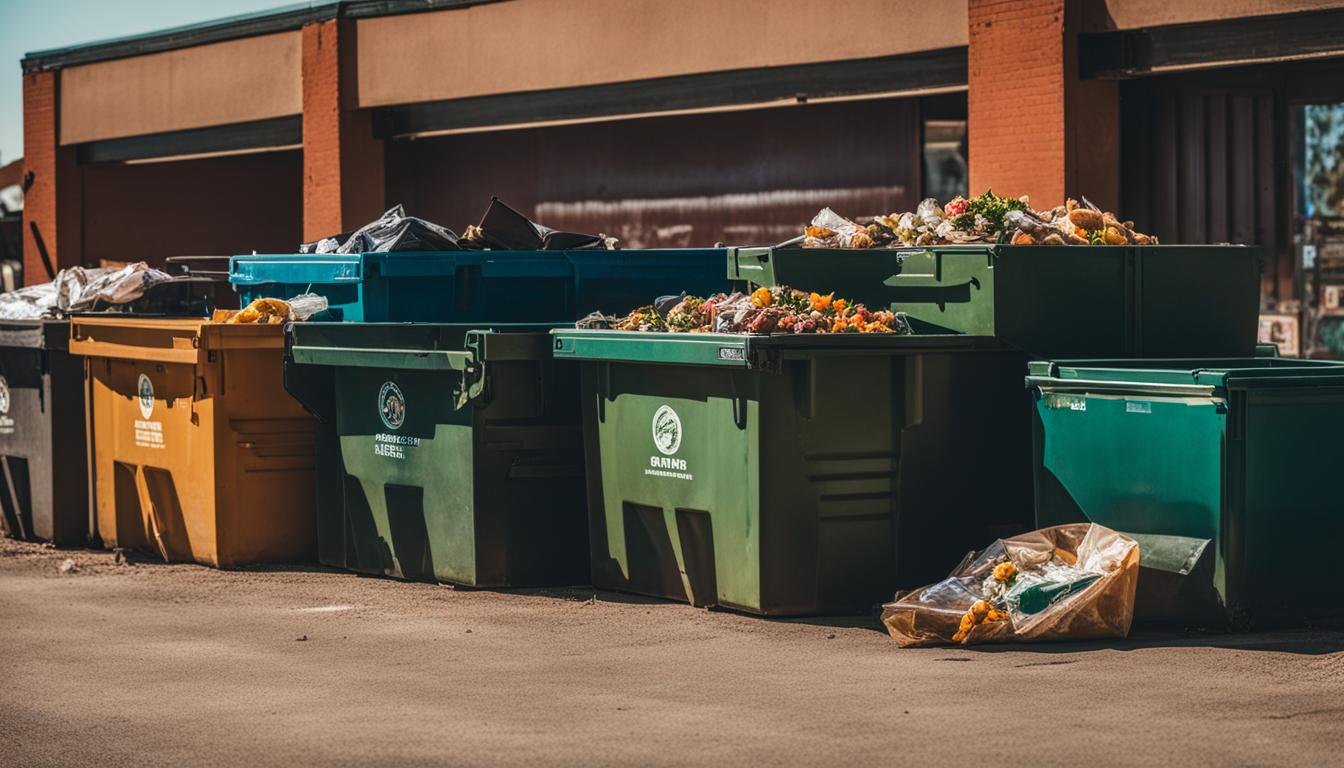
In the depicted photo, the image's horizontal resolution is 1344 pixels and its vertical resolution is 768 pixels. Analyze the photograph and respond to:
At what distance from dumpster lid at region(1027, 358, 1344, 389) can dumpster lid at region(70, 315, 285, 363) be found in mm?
4364

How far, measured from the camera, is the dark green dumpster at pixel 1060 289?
8789 millimetres

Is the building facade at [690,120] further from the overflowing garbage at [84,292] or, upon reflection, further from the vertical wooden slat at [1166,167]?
the overflowing garbage at [84,292]

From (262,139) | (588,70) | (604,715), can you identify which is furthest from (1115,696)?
(262,139)

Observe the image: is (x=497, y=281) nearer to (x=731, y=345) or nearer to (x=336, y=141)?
(x=731, y=345)

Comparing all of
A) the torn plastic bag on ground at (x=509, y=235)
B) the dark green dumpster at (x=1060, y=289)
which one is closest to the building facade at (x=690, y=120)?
the dark green dumpster at (x=1060, y=289)

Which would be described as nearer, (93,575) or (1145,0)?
(93,575)

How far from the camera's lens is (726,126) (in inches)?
754

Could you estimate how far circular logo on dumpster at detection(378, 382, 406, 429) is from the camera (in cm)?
970

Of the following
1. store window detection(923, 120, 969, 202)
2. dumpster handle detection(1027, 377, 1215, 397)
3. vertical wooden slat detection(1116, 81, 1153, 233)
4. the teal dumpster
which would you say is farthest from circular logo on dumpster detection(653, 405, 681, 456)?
store window detection(923, 120, 969, 202)

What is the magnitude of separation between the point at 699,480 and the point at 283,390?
10.0 feet

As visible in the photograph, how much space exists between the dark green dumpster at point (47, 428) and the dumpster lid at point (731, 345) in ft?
14.1

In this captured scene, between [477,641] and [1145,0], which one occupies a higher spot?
[1145,0]

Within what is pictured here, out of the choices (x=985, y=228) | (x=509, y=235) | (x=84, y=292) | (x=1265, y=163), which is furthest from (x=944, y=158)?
(x=985, y=228)

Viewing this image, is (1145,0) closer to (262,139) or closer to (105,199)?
(262,139)
